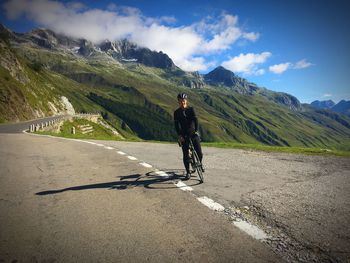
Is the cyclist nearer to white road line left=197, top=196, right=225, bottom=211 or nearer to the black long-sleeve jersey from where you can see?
the black long-sleeve jersey

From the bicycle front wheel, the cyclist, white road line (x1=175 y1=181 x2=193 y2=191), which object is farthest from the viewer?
A: the cyclist

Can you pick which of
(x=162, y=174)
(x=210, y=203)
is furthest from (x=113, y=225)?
(x=162, y=174)

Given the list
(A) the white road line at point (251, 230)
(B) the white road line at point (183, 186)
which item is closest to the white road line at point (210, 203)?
(A) the white road line at point (251, 230)

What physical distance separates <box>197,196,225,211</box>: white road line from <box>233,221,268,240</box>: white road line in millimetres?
855

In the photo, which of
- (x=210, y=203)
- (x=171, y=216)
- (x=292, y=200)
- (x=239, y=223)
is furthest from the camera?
(x=292, y=200)

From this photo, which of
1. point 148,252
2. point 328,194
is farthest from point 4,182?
point 328,194

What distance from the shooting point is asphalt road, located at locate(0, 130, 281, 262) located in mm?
4496

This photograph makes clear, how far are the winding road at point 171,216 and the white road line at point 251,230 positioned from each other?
0.13 ft

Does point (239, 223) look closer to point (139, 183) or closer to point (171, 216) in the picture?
point (171, 216)

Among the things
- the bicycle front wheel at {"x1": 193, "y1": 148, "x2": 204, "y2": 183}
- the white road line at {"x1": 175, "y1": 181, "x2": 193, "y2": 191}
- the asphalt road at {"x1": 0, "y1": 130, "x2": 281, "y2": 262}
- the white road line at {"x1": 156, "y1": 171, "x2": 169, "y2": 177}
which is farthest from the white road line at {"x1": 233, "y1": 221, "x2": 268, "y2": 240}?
the white road line at {"x1": 156, "y1": 171, "x2": 169, "y2": 177}

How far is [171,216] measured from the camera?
20.0ft

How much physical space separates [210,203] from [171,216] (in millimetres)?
1206

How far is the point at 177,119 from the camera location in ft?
34.0

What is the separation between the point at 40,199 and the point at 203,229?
4.50 m
